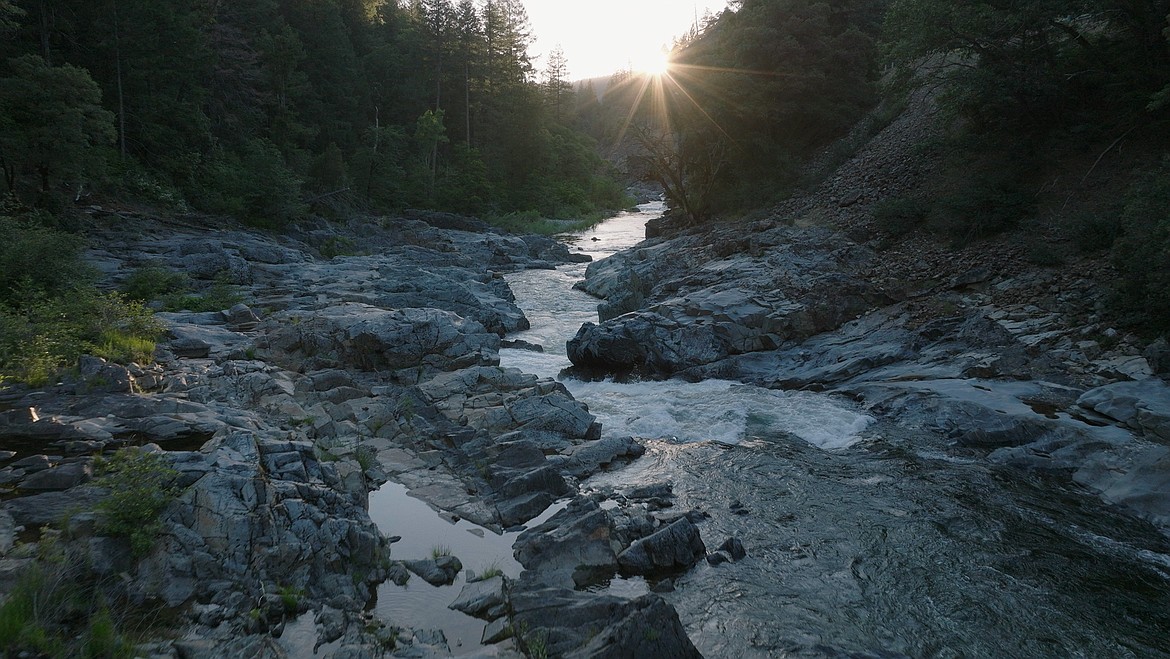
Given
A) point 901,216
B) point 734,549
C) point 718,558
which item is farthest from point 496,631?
point 901,216

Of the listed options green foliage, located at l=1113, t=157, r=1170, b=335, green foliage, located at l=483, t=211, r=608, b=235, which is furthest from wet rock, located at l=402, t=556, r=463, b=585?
green foliage, located at l=483, t=211, r=608, b=235

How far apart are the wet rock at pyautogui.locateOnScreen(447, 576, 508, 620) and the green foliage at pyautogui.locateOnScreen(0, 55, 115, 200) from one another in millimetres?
22722

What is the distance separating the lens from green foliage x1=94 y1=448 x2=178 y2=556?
6.04 metres

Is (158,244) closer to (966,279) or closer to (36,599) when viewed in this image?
(36,599)

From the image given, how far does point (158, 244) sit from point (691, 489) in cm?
2251

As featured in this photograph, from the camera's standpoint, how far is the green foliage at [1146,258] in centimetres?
1099

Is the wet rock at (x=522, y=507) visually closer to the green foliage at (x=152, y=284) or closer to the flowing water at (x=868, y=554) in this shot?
the flowing water at (x=868, y=554)

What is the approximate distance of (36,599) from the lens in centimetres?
500

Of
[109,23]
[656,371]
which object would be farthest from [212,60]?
[656,371]

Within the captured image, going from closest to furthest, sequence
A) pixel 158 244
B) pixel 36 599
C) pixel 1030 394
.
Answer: pixel 36 599
pixel 1030 394
pixel 158 244

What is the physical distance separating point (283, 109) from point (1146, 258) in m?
46.9

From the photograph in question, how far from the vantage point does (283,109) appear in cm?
4359

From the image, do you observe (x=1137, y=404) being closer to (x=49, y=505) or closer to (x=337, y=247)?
(x=49, y=505)

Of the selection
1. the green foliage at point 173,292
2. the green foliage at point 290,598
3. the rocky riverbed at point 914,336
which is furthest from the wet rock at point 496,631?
the green foliage at point 173,292
